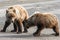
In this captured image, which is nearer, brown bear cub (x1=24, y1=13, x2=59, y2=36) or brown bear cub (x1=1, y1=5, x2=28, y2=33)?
brown bear cub (x1=24, y1=13, x2=59, y2=36)

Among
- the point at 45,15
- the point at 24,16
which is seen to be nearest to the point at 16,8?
the point at 24,16

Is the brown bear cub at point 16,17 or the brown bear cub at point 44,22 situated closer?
the brown bear cub at point 44,22

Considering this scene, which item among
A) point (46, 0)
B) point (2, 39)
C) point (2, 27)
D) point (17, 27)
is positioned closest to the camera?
point (2, 39)

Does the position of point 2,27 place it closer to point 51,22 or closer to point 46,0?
point 51,22

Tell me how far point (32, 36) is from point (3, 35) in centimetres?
118

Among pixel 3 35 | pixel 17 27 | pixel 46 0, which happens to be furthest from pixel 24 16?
pixel 46 0

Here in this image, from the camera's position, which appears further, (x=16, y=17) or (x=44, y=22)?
(x=16, y=17)

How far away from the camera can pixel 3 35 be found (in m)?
13.5

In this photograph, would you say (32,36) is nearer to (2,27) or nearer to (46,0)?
(2,27)

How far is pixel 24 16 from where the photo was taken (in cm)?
1446

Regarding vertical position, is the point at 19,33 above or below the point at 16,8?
below

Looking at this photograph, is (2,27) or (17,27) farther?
(2,27)

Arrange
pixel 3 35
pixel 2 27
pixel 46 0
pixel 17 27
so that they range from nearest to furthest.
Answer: pixel 3 35, pixel 17 27, pixel 2 27, pixel 46 0

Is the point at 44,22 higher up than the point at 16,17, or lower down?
lower down
